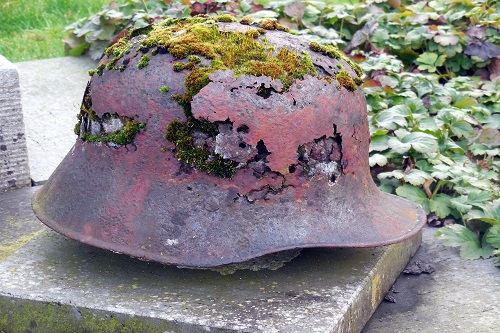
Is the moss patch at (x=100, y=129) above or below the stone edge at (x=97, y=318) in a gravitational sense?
above

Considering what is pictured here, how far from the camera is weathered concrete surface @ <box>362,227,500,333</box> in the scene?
2.76 meters

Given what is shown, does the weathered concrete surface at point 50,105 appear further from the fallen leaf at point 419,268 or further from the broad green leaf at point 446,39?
the broad green leaf at point 446,39

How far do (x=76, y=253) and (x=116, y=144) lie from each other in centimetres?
54

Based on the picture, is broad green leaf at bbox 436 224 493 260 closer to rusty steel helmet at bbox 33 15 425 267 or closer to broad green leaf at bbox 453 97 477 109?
rusty steel helmet at bbox 33 15 425 267

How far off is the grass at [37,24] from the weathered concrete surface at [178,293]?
374 centimetres

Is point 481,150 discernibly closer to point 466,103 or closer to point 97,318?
point 466,103

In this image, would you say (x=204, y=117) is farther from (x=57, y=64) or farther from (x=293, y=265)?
(x=57, y=64)

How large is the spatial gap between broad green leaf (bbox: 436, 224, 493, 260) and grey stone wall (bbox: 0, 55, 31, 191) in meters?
2.19

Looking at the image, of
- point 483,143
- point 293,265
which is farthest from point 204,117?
point 483,143

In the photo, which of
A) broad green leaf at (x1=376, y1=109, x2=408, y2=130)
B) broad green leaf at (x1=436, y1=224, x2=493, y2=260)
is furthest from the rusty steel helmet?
broad green leaf at (x1=376, y1=109, x2=408, y2=130)

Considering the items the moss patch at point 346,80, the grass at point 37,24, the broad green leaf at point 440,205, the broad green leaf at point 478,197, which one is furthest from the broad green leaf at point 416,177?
the grass at point 37,24

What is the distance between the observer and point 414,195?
143 inches

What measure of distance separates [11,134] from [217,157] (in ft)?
5.45

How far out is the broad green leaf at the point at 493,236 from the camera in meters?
3.20
